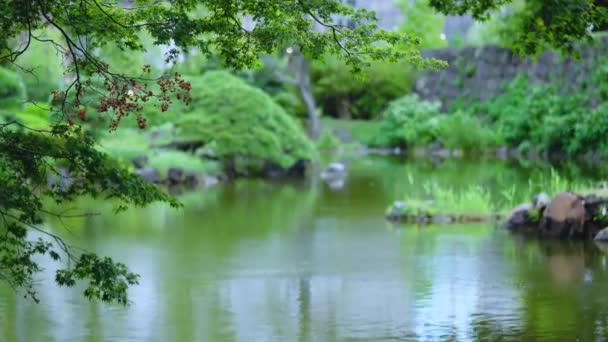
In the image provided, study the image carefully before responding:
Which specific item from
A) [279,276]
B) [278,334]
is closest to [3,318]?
[278,334]

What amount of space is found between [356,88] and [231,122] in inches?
699

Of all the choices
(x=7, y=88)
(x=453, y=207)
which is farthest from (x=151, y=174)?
(x=453, y=207)

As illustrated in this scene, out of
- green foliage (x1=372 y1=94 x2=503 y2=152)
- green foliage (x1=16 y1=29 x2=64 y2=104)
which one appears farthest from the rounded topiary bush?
green foliage (x1=372 y1=94 x2=503 y2=152)

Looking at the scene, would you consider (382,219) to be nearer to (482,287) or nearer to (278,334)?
(482,287)

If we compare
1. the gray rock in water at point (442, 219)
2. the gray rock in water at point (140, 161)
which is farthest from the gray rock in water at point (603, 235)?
the gray rock in water at point (140, 161)

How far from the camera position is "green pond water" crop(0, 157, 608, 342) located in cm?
779

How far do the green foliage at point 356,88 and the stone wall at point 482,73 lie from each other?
75cm

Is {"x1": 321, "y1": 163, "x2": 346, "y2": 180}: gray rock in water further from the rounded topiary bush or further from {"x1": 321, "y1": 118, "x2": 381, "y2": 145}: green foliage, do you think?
{"x1": 321, "y1": 118, "x2": 381, "y2": 145}: green foliage

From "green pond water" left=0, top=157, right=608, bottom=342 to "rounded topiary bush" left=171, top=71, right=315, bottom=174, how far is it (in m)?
5.08

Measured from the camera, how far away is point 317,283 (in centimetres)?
987

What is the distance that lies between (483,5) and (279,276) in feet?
15.4

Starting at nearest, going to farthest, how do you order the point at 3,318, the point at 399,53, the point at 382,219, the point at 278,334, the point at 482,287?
the point at 399,53 → the point at 278,334 → the point at 3,318 → the point at 482,287 → the point at 382,219

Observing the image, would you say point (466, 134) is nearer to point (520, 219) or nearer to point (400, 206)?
point (400, 206)

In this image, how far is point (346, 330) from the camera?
25.5 ft
